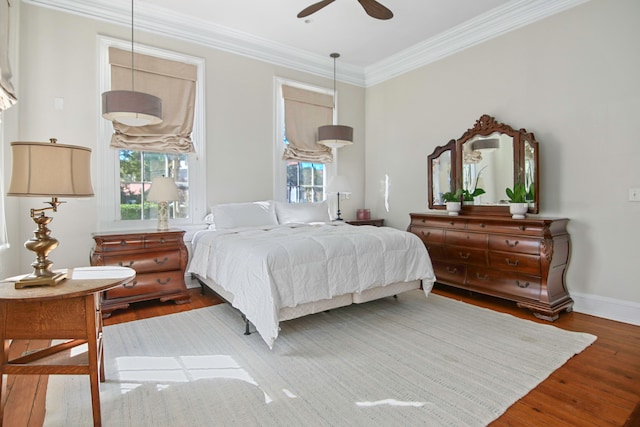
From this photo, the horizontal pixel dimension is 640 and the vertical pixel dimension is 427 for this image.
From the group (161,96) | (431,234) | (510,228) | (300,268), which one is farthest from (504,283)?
(161,96)

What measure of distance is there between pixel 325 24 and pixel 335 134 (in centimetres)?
132

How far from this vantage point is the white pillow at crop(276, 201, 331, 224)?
4.41 m

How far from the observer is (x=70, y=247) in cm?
351

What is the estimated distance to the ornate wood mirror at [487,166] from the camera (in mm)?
3664

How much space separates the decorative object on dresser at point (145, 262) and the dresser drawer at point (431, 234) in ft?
9.06

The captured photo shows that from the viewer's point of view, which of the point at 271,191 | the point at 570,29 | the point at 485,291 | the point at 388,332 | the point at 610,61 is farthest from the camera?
the point at 271,191

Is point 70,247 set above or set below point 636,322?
above

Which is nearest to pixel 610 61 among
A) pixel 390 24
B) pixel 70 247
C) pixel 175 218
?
pixel 390 24

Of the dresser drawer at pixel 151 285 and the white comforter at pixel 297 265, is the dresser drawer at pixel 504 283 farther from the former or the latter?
the dresser drawer at pixel 151 285

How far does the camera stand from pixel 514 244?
340 cm

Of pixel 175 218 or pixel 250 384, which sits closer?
pixel 250 384

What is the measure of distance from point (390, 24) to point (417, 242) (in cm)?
269

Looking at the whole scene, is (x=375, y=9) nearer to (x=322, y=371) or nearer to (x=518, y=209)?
(x=518, y=209)

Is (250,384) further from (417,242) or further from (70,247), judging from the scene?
(70,247)
